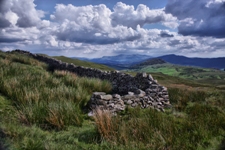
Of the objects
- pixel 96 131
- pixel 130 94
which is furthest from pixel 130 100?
pixel 96 131

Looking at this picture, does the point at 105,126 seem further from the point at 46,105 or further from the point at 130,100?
the point at 130,100

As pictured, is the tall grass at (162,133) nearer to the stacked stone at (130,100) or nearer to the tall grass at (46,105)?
the tall grass at (46,105)

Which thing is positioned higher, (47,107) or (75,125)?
(47,107)

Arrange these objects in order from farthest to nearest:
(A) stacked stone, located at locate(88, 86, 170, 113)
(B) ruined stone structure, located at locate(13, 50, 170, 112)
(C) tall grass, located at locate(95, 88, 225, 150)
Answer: (B) ruined stone structure, located at locate(13, 50, 170, 112), (A) stacked stone, located at locate(88, 86, 170, 113), (C) tall grass, located at locate(95, 88, 225, 150)

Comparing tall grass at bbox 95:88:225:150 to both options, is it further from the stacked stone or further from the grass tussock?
the stacked stone

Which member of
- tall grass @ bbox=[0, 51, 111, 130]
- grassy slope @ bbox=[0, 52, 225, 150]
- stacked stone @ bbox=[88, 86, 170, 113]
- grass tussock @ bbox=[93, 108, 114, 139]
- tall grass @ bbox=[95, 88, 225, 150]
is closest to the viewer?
grassy slope @ bbox=[0, 52, 225, 150]

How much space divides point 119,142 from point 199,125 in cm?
284

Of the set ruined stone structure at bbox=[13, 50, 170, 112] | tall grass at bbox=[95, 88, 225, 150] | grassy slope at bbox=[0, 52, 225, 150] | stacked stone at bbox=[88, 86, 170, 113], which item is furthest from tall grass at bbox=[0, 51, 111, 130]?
tall grass at bbox=[95, 88, 225, 150]

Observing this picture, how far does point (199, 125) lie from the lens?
274 inches

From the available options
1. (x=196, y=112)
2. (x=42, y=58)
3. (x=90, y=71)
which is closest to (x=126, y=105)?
(x=196, y=112)

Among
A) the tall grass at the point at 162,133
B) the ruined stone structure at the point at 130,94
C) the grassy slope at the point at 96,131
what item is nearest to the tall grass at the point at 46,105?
the grassy slope at the point at 96,131

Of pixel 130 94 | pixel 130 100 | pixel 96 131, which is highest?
pixel 130 94

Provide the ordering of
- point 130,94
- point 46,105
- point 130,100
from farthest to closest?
point 130,94 → point 130,100 → point 46,105

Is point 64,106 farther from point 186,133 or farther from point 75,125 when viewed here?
point 186,133
